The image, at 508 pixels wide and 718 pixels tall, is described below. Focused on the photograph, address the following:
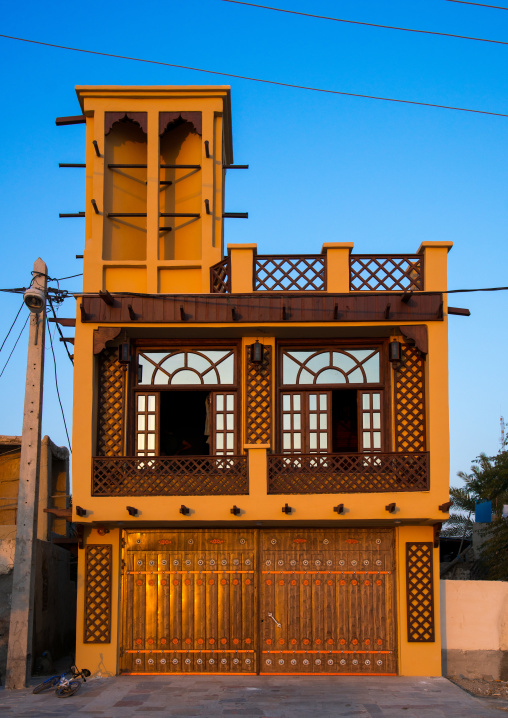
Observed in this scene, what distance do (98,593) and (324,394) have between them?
5.17 meters

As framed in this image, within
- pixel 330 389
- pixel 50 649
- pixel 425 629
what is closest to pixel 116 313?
pixel 330 389

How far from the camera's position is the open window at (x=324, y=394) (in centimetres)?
1503

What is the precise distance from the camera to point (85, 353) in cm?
A: 1480

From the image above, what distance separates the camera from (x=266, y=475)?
47.2 ft

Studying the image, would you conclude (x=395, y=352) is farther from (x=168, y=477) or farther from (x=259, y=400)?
(x=168, y=477)

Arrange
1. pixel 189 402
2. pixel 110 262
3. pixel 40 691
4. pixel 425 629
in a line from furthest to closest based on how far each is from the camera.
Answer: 1. pixel 189 402
2. pixel 110 262
3. pixel 425 629
4. pixel 40 691

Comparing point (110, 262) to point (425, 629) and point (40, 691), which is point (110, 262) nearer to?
point (40, 691)

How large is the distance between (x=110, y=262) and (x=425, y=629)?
8469 mm

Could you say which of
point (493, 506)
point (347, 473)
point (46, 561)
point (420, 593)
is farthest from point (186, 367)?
point (493, 506)

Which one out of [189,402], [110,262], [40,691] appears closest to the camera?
[40,691]

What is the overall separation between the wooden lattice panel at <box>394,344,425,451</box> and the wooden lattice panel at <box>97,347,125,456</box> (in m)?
4.79

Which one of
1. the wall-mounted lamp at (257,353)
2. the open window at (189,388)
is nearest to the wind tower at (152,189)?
the open window at (189,388)

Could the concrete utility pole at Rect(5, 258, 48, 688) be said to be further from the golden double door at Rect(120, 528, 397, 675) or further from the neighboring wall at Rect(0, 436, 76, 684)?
the golden double door at Rect(120, 528, 397, 675)

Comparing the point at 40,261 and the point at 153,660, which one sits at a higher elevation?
the point at 40,261
